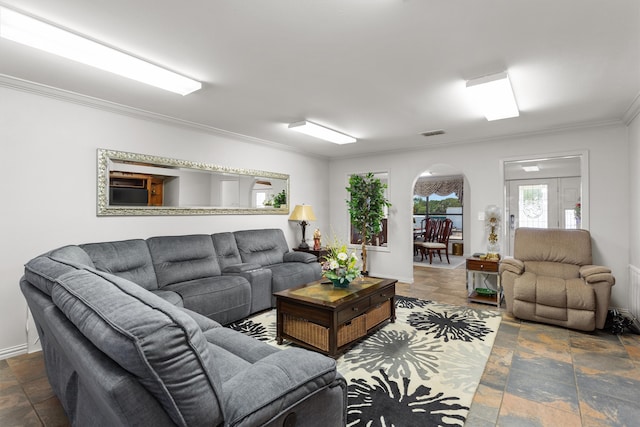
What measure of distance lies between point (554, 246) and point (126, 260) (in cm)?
506

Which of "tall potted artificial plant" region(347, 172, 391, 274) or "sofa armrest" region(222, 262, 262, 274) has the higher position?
"tall potted artificial plant" region(347, 172, 391, 274)

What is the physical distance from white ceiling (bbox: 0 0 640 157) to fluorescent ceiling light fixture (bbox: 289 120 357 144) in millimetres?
153

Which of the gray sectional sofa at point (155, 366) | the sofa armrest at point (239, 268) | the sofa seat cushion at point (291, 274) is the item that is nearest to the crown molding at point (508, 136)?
the sofa seat cushion at point (291, 274)

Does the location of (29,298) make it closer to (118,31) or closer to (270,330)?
(118,31)

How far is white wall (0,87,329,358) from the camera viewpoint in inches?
110

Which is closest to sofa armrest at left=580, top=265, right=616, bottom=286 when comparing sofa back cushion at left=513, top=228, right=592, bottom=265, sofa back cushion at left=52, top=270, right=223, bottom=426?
sofa back cushion at left=513, top=228, right=592, bottom=265

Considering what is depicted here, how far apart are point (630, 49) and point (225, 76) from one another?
3.03m

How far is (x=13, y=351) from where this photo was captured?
9.26 ft

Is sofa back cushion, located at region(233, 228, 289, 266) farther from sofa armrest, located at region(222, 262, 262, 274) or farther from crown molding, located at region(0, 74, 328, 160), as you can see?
crown molding, located at region(0, 74, 328, 160)

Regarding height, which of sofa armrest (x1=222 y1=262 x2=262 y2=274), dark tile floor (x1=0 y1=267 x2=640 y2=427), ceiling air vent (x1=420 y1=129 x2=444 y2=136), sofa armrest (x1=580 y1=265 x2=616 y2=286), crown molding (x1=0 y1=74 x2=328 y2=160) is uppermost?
ceiling air vent (x1=420 y1=129 x2=444 y2=136)

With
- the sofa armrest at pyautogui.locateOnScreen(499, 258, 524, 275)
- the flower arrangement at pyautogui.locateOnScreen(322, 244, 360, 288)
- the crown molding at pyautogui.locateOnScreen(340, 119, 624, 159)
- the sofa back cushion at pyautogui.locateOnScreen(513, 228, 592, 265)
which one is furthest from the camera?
the crown molding at pyautogui.locateOnScreen(340, 119, 624, 159)

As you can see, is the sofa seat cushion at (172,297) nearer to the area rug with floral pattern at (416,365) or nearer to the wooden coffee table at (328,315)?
the area rug with floral pattern at (416,365)

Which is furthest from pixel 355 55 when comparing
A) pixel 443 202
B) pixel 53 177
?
pixel 443 202

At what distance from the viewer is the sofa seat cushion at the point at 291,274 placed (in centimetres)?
406
